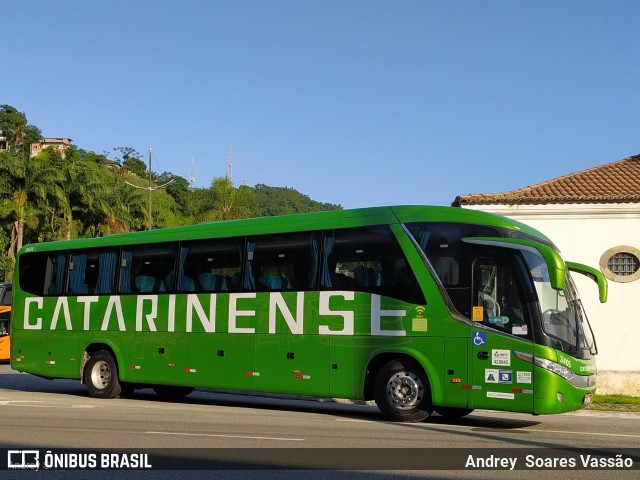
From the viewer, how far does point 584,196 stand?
1046 inches

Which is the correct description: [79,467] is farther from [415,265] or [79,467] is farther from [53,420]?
[415,265]

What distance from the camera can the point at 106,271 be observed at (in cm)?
1850

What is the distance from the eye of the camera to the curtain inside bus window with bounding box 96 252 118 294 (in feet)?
60.1

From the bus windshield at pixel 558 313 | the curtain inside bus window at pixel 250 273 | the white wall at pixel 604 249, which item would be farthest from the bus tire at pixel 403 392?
the white wall at pixel 604 249

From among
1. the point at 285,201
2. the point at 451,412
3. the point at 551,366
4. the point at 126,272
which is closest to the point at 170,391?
the point at 126,272

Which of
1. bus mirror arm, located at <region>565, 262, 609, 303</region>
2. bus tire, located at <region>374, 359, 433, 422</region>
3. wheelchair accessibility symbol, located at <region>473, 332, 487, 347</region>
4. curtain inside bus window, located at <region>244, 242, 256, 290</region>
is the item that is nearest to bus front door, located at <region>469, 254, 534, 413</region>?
wheelchair accessibility symbol, located at <region>473, 332, 487, 347</region>

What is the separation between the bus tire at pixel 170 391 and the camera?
1928cm

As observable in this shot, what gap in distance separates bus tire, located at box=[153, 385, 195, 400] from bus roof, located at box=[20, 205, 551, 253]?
3.36 metres

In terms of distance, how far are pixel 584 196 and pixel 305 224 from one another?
13953 millimetres

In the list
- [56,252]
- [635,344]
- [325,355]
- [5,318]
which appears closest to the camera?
[325,355]

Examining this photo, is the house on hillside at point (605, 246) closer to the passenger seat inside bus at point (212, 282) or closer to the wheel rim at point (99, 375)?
the passenger seat inside bus at point (212, 282)

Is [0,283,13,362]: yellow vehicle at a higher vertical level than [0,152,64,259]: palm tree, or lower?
lower

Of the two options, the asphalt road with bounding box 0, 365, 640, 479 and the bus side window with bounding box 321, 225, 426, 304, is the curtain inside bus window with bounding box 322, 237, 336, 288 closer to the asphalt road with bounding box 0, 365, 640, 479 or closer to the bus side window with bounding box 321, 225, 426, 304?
the bus side window with bounding box 321, 225, 426, 304

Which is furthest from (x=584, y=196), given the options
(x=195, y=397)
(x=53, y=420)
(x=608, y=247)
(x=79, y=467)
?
(x=79, y=467)
